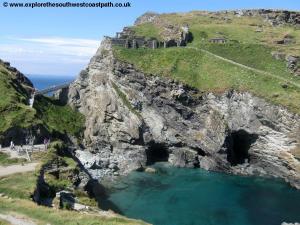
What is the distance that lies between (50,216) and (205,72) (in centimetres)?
7738

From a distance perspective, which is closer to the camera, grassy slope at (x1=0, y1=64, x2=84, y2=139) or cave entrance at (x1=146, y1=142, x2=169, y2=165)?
grassy slope at (x1=0, y1=64, x2=84, y2=139)

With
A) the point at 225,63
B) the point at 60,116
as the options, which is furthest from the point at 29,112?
the point at 225,63

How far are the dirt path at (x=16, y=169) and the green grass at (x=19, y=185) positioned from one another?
1.78m

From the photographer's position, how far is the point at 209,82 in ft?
368

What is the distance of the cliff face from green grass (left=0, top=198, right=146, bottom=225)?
49.1 metres

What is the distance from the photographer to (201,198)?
268ft

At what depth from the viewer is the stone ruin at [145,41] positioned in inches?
4786

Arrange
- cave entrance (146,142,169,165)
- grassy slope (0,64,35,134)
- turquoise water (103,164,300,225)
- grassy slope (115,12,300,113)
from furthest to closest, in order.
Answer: cave entrance (146,142,169,165)
grassy slope (115,12,300,113)
grassy slope (0,64,35,134)
turquoise water (103,164,300,225)

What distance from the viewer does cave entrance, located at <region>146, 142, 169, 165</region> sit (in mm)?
106500

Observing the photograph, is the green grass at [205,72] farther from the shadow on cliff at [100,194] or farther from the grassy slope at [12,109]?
the shadow on cliff at [100,194]

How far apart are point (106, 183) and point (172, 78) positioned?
34449mm

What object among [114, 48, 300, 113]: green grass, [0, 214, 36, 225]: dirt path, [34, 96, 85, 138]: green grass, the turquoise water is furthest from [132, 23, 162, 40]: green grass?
[0, 214, 36, 225]: dirt path

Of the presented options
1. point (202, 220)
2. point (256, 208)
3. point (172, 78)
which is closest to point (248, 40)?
point (172, 78)

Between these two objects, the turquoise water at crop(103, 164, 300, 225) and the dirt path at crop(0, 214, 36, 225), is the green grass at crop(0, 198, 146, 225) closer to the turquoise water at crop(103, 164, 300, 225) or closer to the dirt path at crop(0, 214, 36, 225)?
the dirt path at crop(0, 214, 36, 225)
